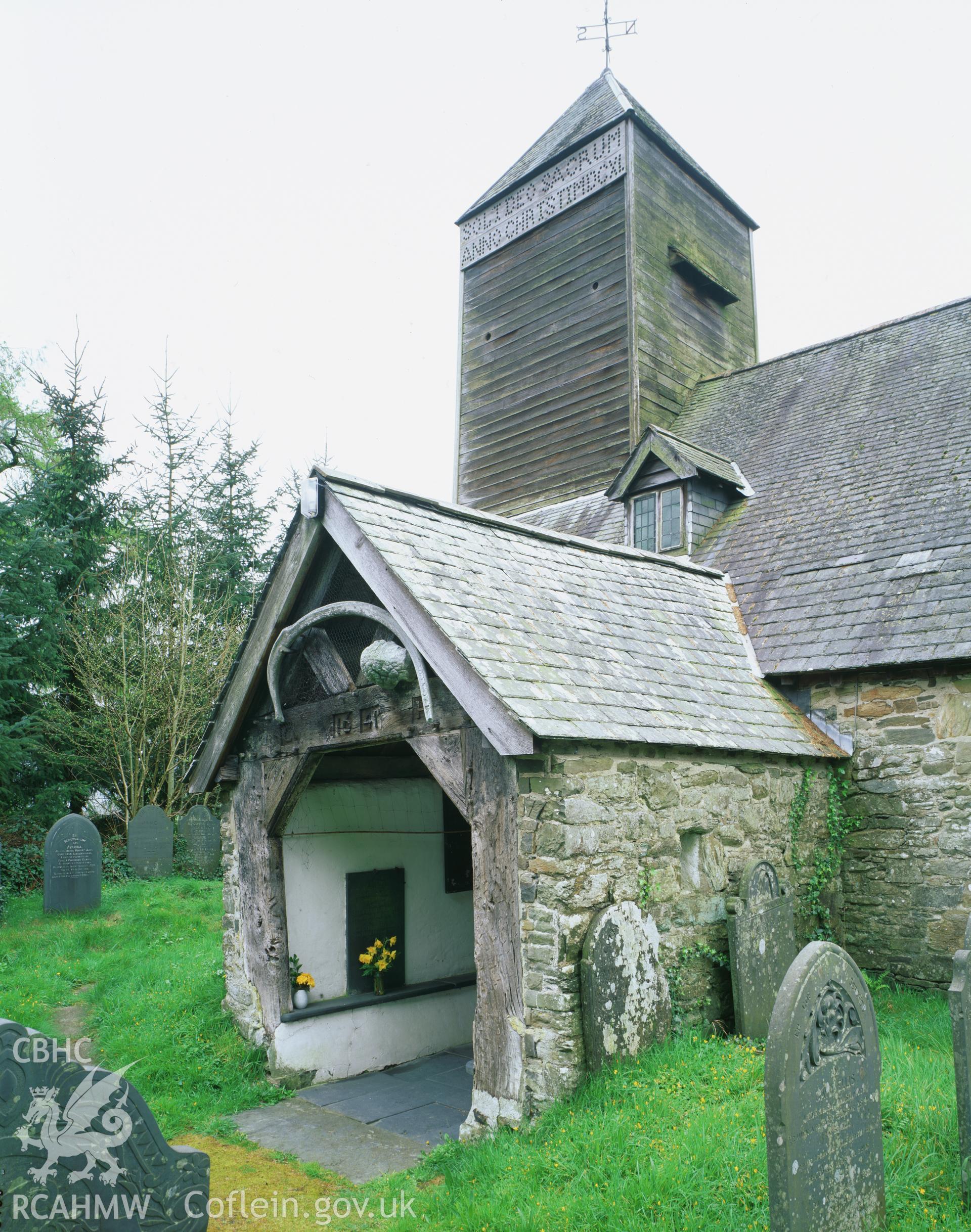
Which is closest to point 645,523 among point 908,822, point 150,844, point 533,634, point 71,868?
point 908,822

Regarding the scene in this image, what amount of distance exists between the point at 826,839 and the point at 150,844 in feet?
41.2

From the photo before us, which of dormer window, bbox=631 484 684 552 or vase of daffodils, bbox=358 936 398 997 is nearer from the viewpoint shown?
vase of daffodils, bbox=358 936 398 997

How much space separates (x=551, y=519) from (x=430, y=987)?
8.42 m

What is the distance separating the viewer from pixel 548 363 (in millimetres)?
16219

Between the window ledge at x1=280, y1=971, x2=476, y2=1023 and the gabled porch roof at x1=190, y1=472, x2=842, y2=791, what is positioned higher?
the gabled porch roof at x1=190, y1=472, x2=842, y2=791

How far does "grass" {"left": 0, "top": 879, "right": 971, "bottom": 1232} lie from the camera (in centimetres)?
390

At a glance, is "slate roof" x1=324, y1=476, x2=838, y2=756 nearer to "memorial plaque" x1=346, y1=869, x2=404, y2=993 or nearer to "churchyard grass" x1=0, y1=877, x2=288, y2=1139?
"memorial plaque" x1=346, y1=869, x2=404, y2=993

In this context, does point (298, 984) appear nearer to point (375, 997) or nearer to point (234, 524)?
point (375, 997)

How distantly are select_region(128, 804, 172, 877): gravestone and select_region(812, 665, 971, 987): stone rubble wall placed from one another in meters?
12.3

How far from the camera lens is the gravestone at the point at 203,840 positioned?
1688 centimetres

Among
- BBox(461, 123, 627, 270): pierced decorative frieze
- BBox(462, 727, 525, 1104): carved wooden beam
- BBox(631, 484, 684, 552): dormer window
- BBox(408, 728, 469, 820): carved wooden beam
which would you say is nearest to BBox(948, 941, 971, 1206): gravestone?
BBox(462, 727, 525, 1104): carved wooden beam

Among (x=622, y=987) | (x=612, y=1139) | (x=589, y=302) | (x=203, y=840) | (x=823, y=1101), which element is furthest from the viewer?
(x=203, y=840)

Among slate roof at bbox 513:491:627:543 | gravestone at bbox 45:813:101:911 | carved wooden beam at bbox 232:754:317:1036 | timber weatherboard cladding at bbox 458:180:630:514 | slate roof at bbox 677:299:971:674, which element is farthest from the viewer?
timber weatherboard cladding at bbox 458:180:630:514

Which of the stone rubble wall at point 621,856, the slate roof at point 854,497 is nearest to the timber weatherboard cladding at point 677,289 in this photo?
the slate roof at point 854,497
